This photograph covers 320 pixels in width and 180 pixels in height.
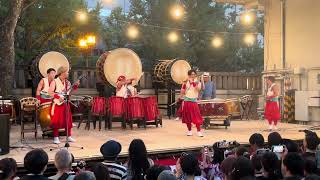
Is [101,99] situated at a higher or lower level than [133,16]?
lower

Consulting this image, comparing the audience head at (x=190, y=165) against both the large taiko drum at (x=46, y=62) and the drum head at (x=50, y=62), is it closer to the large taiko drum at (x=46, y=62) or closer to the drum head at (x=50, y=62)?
the large taiko drum at (x=46, y=62)

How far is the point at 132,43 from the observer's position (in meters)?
20.2

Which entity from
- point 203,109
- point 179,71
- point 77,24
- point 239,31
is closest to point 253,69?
point 239,31

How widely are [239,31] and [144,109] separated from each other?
34.3 ft

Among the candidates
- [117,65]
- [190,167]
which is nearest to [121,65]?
[117,65]

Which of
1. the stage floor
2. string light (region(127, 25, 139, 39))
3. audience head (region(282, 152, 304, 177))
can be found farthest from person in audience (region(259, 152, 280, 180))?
string light (region(127, 25, 139, 39))

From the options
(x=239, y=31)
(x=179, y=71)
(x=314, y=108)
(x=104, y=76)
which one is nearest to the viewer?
(x=104, y=76)

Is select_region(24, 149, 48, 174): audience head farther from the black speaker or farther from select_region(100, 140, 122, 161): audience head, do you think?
the black speaker

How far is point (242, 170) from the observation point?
12.1 feet

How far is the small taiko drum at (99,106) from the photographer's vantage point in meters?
10.6

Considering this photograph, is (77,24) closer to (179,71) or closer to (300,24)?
(179,71)

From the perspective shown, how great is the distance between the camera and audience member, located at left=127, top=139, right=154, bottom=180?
14.6ft

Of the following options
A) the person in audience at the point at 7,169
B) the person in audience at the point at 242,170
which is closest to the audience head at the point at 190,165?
the person in audience at the point at 242,170

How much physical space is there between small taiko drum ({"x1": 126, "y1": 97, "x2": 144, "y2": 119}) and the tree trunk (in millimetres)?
3432
